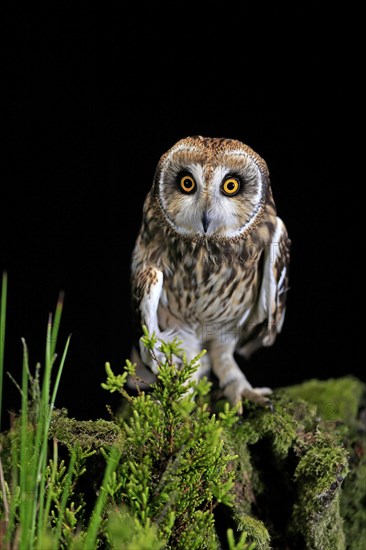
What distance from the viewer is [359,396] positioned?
8.19 ft

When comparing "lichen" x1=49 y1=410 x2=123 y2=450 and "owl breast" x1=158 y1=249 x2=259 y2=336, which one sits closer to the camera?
"lichen" x1=49 y1=410 x2=123 y2=450

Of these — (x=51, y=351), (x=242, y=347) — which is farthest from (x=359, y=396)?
(x=51, y=351)

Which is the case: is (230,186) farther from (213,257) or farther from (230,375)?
(230,375)

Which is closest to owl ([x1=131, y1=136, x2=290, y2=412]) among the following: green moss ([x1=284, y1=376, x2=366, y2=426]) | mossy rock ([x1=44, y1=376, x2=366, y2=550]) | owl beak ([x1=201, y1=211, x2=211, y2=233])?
owl beak ([x1=201, y1=211, x2=211, y2=233])

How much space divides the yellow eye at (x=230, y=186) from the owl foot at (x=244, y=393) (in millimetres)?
666

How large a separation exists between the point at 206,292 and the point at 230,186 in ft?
1.15

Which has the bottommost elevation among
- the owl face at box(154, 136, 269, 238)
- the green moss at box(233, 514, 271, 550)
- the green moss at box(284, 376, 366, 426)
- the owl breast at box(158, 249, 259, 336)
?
the green moss at box(233, 514, 271, 550)

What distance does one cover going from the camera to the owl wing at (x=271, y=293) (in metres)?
2.02

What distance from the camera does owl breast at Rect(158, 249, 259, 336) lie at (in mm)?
1950

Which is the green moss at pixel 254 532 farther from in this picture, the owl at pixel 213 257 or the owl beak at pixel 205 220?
the owl beak at pixel 205 220

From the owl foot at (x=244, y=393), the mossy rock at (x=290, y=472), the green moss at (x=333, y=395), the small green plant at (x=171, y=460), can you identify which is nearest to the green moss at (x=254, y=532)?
the mossy rock at (x=290, y=472)

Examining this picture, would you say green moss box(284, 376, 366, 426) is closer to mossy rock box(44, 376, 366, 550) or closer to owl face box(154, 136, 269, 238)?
mossy rock box(44, 376, 366, 550)

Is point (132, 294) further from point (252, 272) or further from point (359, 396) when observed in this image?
point (359, 396)

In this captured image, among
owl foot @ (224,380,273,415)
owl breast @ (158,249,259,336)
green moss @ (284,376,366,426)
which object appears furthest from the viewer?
green moss @ (284,376,366,426)
